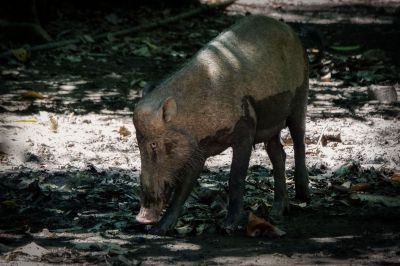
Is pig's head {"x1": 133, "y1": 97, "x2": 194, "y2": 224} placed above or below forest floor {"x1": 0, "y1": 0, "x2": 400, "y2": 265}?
above

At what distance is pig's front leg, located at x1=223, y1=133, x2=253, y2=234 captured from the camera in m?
6.05

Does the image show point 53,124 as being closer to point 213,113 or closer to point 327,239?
point 213,113

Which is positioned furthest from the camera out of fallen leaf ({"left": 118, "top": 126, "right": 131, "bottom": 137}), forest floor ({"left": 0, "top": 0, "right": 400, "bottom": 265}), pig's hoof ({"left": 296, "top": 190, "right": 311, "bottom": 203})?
fallen leaf ({"left": 118, "top": 126, "right": 131, "bottom": 137})

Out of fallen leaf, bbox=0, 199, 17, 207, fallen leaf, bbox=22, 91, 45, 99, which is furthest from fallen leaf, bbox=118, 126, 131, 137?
fallen leaf, bbox=0, 199, 17, 207

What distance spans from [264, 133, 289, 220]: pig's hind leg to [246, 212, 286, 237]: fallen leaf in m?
0.71

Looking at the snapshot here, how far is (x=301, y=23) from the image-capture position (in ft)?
51.2

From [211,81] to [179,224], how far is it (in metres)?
1.20

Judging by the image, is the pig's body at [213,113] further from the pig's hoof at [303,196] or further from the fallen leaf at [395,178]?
the fallen leaf at [395,178]

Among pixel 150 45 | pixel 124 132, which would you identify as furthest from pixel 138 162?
pixel 150 45

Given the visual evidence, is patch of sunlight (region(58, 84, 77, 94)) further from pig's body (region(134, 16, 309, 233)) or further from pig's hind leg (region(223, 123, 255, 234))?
pig's hind leg (region(223, 123, 255, 234))

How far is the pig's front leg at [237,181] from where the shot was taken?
6.05 m

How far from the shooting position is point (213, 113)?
19.3 ft

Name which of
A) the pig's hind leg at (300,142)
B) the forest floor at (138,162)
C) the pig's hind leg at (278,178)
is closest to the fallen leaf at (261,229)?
the forest floor at (138,162)

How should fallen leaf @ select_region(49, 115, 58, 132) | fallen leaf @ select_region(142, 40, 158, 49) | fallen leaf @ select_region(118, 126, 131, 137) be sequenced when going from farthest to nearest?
fallen leaf @ select_region(142, 40, 158, 49), fallen leaf @ select_region(49, 115, 58, 132), fallen leaf @ select_region(118, 126, 131, 137)
